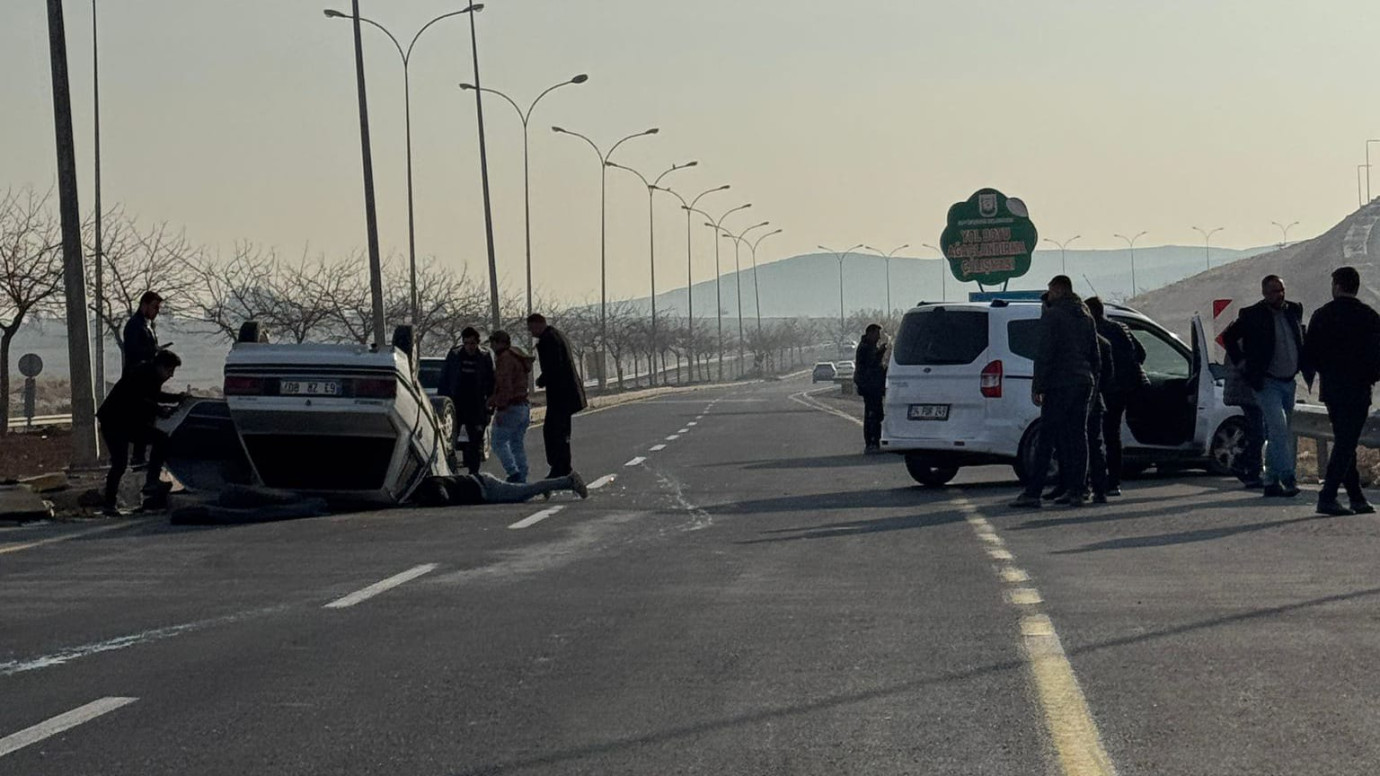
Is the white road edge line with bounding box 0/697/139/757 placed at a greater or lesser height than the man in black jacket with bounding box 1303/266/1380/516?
lesser

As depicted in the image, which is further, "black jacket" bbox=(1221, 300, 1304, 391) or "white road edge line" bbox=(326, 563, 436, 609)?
"black jacket" bbox=(1221, 300, 1304, 391)

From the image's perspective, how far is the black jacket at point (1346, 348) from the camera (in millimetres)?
15836

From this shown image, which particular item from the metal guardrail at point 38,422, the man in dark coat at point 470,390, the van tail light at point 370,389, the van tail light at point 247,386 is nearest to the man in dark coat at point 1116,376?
the van tail light at point 370,389

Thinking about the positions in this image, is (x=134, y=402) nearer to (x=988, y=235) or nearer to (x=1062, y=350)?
(x=1062, y=350)

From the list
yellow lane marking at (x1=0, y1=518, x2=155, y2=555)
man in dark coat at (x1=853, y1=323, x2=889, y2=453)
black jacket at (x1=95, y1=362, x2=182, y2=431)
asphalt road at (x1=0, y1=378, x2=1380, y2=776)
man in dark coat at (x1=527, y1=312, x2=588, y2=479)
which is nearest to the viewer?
asphalt road at (x1=0, y1=378, x2=1380, y2=776)

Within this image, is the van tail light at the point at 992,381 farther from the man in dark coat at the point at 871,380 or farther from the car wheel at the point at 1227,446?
the man in dark coat at the point at 871,380

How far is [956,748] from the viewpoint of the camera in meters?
6.80

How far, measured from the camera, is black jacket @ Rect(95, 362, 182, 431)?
1834 cm

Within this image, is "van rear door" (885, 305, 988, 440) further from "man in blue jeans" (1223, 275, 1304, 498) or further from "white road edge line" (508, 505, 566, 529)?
"white road edge line" (508, 505, 566, 529)

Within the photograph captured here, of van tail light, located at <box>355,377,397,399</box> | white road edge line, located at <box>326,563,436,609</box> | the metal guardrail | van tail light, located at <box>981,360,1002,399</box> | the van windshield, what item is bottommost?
the metal guardrail

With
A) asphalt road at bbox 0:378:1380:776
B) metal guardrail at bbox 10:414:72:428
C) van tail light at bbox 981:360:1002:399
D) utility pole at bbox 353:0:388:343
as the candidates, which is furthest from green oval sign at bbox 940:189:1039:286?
metal guardrail at bbox 10:414:72:428

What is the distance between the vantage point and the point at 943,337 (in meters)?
20.3

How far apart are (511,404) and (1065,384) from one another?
231 inches

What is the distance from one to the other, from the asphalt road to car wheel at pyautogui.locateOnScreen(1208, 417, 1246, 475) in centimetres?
386
